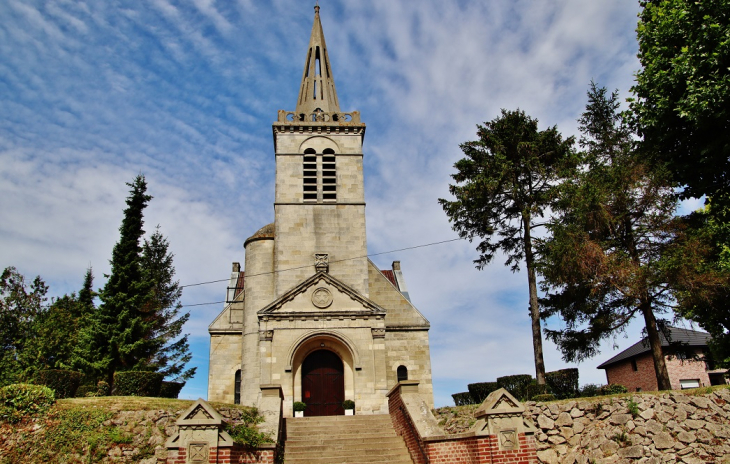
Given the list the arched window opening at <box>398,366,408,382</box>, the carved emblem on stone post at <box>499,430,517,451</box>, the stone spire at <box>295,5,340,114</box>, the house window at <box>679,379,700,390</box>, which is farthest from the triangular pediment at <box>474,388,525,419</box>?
the house window at <box>679,379,700,390</box>

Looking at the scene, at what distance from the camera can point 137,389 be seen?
57.6ft

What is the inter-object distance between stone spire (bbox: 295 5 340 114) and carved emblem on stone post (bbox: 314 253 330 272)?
28.5 ft

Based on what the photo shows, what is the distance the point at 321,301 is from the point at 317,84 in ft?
45.0

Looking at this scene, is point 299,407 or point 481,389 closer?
point 481,389

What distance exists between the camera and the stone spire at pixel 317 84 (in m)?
30.1

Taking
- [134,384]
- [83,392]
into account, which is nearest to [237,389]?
[83,392]

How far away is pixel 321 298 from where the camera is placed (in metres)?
23.7

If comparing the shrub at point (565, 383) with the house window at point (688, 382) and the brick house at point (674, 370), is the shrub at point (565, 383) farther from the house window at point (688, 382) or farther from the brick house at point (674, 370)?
the house window at point (688, 382)

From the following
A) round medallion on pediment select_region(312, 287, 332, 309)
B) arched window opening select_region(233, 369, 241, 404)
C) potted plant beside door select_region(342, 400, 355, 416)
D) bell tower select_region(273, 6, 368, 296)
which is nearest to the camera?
potted plant beside door select_region(342, 400, 355, 416)

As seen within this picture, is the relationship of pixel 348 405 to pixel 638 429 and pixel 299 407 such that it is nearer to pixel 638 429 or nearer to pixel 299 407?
pixel 299 407

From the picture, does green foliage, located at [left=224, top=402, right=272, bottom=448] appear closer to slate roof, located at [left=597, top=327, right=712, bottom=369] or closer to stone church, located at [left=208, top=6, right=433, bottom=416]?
stone church, located at [left=208, top=6, right=433, bottom=416]

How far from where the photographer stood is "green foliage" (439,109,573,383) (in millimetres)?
22953

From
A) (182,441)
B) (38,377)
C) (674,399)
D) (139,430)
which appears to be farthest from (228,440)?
(674,399)

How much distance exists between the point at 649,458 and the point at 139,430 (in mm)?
12806
